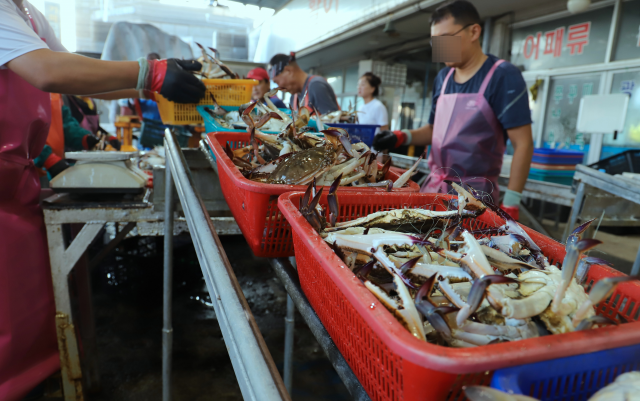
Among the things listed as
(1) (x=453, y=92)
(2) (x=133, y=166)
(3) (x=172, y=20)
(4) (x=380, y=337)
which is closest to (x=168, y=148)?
(2) (x=133, y=166)

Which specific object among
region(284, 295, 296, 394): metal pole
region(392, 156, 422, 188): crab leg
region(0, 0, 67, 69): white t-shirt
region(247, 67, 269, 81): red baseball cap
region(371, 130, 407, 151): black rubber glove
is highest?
region(247, 67, 269, 81): red baseball cap

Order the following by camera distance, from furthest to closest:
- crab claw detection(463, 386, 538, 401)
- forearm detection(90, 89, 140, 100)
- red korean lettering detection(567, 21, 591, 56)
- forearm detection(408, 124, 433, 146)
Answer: red korean lettering detection(567, 21, 591, 56)
forearm detection(408, 124, 433, 146)
forearm detection(90, 89, 140, 100)
crab claw detection(463, 386, 538, 401)

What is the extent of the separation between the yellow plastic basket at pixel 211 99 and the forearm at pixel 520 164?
1788 mm

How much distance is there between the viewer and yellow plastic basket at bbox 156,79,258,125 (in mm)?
2561

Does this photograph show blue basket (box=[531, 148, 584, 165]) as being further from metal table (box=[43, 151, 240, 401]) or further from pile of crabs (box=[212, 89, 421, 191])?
metal table (box=[43, 151, 240, 401])

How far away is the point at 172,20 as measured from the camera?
11969 millimetres

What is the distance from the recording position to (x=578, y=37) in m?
5.50

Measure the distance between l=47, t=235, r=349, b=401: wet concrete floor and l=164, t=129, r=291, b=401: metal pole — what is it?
1.97 meters

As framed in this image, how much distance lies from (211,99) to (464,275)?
2.25 metres

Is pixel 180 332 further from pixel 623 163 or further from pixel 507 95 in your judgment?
pixel 623 163

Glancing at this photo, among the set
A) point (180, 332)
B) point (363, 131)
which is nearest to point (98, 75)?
point (363, 131)

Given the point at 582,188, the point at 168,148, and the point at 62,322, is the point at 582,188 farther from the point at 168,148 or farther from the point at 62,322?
the point at 62,322

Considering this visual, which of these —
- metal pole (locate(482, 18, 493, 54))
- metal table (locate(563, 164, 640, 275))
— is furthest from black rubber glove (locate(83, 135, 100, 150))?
metal pole (locate(482, 18, 493, 54))

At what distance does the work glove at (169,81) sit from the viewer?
7.03 ft
